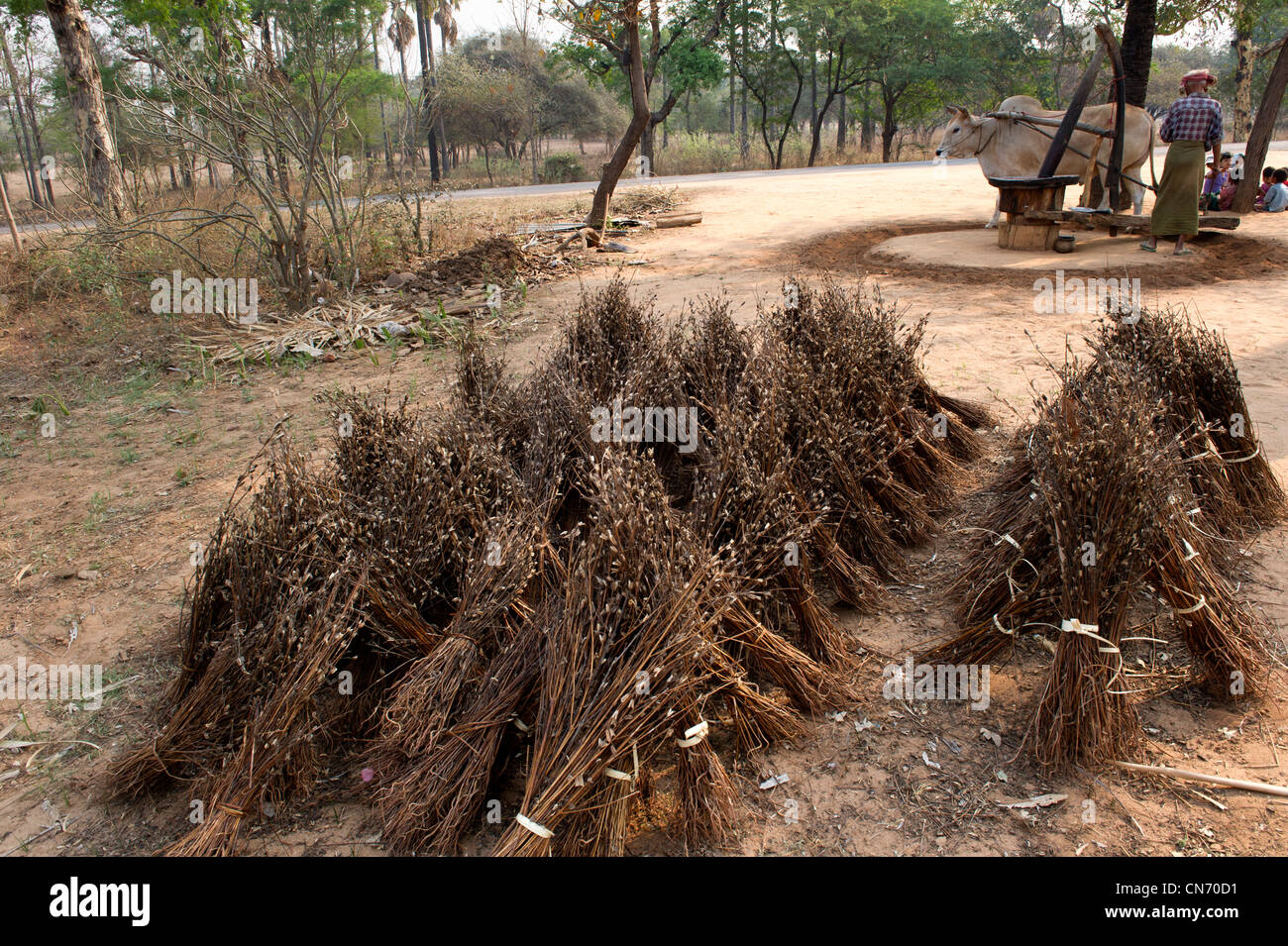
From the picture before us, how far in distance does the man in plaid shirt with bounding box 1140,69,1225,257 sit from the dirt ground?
1.30ft

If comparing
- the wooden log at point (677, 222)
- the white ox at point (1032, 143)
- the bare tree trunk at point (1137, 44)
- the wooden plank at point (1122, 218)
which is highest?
the bare tree trunk at point (1137, 44)

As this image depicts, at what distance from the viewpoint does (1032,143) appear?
9.56 m

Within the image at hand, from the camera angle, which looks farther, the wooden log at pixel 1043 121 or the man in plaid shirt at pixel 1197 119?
the wooden log at pixel 1043 121

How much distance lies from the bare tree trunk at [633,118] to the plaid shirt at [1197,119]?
5.53 meters

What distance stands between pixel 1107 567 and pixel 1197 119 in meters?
8.29

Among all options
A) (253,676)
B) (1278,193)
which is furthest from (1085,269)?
(253,676)

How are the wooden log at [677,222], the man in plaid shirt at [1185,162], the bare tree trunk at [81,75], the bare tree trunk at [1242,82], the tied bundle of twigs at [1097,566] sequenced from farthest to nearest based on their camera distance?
the bare tree trunk at [1242,82] → the wooden log at [677,222] → the bare tree trunk at [81,75] → the man in plaid shirt at [1185,162] → the tied bundle of twigs at [1097,566]

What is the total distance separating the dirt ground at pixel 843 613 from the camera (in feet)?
6.86

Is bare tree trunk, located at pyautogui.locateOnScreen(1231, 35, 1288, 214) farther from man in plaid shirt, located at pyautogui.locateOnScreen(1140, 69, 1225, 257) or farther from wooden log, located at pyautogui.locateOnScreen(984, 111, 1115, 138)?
wooden log, located at pyautogui.locateOnScreen(984, 111, 1115, 138)

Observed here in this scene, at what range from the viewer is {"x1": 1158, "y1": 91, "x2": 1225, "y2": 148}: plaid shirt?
8344 millimetres

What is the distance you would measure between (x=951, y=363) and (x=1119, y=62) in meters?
5.40

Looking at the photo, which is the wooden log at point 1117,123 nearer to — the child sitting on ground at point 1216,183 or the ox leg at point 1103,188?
the ox leg at point 1103,188

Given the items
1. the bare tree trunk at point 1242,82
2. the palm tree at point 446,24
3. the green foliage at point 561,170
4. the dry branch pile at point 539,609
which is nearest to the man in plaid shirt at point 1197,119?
the dry branch pile at point 539,609

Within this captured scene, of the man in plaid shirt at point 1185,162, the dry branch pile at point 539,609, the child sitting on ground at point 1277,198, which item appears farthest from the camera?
the child sitting on ground at point 1277,198
